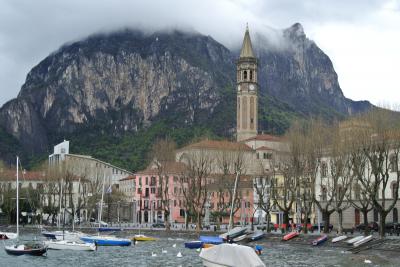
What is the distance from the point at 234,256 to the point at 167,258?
44.1 m

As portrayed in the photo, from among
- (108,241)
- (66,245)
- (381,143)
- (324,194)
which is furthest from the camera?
(324,194)

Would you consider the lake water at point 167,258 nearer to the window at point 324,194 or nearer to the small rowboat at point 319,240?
the small rowboat at point 319,240

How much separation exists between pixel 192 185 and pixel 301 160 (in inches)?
892

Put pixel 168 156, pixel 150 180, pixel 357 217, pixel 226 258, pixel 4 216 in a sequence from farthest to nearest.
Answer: pixel 150 180 → pixel 4 216 → pixel 168 156 → pixel 357 217 → pixel 226 258

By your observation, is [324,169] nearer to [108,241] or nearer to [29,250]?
[108,241]

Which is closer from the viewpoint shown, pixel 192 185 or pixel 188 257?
pixel 188 257

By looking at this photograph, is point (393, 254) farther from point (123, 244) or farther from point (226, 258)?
point (226, 258)

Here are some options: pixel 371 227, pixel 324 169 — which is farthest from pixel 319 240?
pixel 324 169

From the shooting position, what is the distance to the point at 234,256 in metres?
25.8

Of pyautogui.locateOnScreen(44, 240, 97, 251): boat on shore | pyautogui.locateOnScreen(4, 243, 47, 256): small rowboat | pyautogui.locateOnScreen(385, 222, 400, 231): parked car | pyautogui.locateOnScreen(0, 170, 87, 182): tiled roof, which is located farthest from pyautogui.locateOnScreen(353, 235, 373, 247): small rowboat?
pyautogui.locateOnScreen(0, 170, 87, 182): tiled roof

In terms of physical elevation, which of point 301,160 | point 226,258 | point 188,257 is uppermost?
point 301,160

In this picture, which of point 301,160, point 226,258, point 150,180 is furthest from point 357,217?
point 226,258

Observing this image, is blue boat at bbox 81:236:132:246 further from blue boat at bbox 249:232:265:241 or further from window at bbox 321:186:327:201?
window at bbox 321:186:327:201

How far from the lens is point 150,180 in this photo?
16712 centimetres
